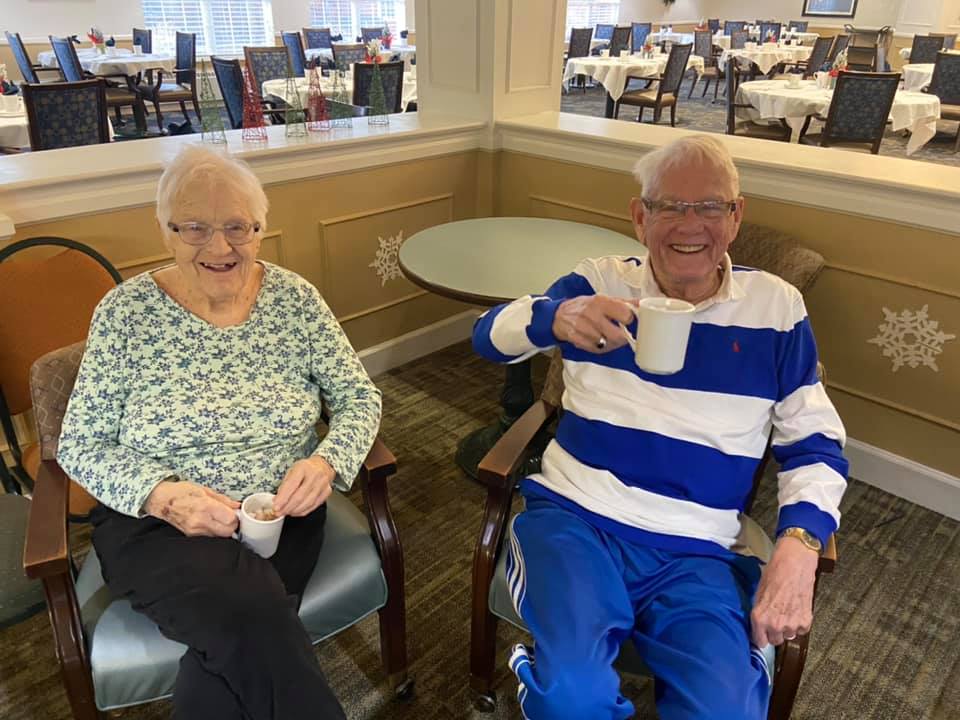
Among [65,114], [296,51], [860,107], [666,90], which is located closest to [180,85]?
[296,51]

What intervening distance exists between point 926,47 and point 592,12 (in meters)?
6.02

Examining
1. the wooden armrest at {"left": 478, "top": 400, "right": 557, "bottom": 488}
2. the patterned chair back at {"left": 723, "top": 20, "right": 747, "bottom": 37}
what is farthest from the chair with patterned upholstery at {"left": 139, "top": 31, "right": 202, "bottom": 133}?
the patterned chair back at {"left": 723, "top": 20, "right": 747, "bottom": 37}

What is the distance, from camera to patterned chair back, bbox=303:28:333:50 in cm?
987

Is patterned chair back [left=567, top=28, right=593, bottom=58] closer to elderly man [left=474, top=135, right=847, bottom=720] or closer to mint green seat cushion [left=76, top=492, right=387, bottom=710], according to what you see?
elderly man [left=474, top=135, right=847, bottom=720]

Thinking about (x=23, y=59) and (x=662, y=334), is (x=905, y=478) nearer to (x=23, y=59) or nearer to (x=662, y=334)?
(x=662, y=334)

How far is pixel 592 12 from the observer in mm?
13070

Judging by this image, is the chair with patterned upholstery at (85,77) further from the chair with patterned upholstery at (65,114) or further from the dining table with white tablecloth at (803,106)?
the dining table with white tablecloth at (803,106)

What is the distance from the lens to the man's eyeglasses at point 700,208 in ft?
4.37

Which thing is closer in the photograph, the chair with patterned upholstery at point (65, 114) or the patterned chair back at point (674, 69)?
the chair with patterned upholstery at point (65, 114)

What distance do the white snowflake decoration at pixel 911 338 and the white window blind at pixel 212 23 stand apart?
1000 centimetres

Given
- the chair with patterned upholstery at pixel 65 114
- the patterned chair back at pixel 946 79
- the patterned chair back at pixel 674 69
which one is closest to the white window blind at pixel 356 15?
the patterned chair back at pixel 674 69

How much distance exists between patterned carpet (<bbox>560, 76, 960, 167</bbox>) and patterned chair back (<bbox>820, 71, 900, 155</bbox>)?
1253mm

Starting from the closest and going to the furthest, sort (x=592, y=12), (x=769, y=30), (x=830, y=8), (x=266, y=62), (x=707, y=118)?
(x=266, y=62) < (x=707, y=118) < (x=769, y=30) < (x=830, y=8) < (x=592, y=12)

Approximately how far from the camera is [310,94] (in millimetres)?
2754
